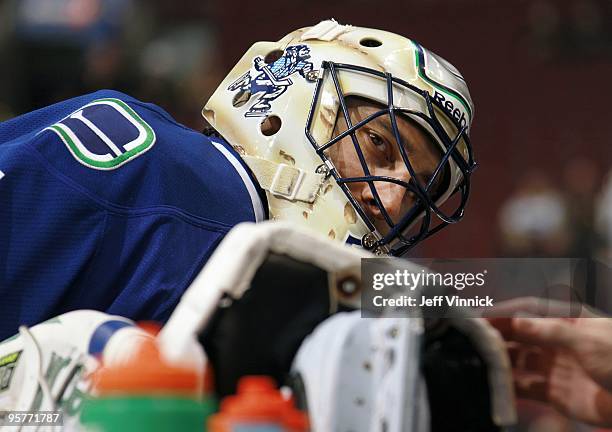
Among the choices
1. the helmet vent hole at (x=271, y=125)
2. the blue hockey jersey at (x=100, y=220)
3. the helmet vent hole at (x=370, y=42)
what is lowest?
the blue hockey jersey at (x=100, y=220)

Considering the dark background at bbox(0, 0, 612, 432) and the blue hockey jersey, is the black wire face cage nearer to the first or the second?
the blue hockey jersey

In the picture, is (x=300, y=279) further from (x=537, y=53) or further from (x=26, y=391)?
(x=537, y=53)

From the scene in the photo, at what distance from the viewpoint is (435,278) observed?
5.15 ft

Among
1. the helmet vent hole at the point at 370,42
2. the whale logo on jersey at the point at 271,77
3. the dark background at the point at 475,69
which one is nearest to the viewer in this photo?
the whale logo on jersey at the point at 271,77

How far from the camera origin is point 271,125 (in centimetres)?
258

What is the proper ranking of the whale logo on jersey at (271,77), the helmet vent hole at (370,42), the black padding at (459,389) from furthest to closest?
the helmet vent hole at (370,42)
the whale logo on jersey at (271,77)
the black padding at (459,389)

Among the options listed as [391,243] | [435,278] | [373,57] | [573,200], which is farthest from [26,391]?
[573,200]

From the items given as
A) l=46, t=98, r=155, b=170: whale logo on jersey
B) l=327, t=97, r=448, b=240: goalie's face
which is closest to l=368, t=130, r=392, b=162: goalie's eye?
l=327, t=97, r=448, b=240: goalie's face

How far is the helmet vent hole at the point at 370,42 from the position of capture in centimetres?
272

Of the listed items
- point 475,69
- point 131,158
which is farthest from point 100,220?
point 475,69

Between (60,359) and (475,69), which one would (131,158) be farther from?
(475,69)

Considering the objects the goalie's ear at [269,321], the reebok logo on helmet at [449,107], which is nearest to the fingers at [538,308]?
Answer: the goalie's ear at [269,321]

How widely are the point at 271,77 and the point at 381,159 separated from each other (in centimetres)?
35

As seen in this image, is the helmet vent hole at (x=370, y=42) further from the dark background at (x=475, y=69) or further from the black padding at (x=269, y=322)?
the dark background at (x=475, y=69)
